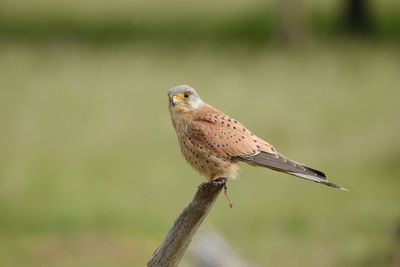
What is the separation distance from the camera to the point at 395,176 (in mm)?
12430

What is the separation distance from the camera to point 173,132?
13.9m

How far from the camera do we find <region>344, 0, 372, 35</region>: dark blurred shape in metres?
21.5

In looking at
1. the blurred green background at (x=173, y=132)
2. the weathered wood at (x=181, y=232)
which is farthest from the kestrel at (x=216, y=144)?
the blurred green background at (x=173, y=132)

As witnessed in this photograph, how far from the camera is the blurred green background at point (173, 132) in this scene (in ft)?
34.8

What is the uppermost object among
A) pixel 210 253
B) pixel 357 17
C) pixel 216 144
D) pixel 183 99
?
pixel 357 17

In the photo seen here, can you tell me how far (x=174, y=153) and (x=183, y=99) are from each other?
7775 millimetres

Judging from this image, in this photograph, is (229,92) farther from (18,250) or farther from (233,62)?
(18,250)

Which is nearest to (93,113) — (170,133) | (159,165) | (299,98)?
(170,133)

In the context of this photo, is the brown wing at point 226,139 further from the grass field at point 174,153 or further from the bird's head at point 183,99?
the grass field at point 174,153

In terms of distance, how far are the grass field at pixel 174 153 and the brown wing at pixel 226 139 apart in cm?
492

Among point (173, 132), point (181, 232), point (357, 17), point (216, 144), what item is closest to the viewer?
point (181, 232)

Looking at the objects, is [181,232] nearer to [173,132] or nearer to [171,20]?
[173,132]

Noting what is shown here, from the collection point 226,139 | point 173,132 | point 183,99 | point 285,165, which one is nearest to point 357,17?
point 173,132

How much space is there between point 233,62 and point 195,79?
7.04ft
